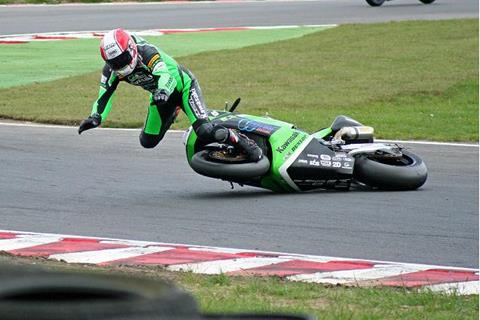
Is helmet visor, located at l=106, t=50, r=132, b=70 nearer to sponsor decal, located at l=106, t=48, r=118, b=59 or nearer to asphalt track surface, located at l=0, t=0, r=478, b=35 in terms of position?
sponsor decal, located at l=106, t=48, r=118, b=59

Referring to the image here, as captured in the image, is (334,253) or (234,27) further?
(234,27)

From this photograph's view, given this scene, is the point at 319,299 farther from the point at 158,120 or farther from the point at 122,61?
the point at 158,120

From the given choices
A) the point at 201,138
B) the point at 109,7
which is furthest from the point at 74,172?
the point at 109,7

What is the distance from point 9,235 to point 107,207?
172 cm

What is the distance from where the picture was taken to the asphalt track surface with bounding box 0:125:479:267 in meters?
7.93

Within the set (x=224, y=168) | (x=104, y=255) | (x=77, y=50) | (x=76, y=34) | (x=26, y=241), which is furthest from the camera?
(x=76, y=34)

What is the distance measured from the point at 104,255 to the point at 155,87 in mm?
2556

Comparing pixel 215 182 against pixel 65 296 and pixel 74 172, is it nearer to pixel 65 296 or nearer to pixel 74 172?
pixel 74 172

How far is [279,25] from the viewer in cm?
2792

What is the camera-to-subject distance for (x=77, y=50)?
75.4ft

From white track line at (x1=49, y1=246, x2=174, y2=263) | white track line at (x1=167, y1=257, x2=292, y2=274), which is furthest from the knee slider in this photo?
white track line at (x1=167, y1=257, x2=292, y2=274)

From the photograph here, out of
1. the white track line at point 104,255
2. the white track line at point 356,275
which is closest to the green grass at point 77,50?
the white track line at point 104,255

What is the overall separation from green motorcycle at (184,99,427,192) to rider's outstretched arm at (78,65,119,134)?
29.7 inches

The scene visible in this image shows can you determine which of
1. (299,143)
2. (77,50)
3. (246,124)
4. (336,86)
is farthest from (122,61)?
(77,50)
